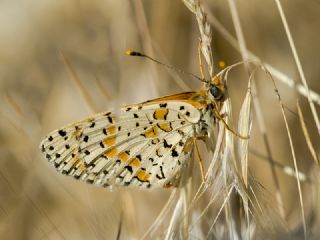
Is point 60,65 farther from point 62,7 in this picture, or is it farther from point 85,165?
point 85,165

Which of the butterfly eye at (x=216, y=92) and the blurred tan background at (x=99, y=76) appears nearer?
the butterfly eye at (x=216, y=92)

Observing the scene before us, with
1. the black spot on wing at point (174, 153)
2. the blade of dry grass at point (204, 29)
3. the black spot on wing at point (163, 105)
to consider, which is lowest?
the black spot on wing at point (174, 153)

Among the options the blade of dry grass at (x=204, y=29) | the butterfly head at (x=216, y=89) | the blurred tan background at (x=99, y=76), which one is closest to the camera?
the blade of dry grass at (x=204, y=29)

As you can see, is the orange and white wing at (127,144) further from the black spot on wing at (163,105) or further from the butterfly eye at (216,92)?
the butterfly eye at (216,92)

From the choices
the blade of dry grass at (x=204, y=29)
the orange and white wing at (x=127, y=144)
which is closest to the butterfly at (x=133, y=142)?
the orange and white wing at (x=127, y=144)

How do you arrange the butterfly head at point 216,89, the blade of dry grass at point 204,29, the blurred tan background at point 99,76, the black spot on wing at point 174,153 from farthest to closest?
1. the blurred tan background at point 99,76
2. the black spot on wing at point 174,153
3. the butterfly head at point 216,89
4. the blade of dry grass at point 204,29

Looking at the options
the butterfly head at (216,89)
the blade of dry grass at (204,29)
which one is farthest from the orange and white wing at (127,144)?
the blade of dry grass at (204,29)

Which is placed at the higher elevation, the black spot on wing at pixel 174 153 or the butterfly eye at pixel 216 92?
the butterfly eye at pixel 216 92

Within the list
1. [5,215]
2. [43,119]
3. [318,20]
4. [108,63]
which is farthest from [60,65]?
[318,20]
